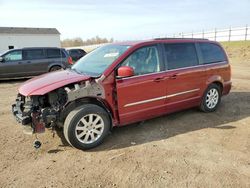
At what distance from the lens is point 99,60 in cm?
516

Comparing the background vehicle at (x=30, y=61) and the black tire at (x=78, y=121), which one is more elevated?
the background vehicle at (x=30, y=61)

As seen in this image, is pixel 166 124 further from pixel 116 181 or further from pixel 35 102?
pixel 35 102

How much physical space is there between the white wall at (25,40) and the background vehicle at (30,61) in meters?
30.2

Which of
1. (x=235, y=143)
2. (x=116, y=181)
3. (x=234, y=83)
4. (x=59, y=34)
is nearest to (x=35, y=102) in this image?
(x=116, y=181)

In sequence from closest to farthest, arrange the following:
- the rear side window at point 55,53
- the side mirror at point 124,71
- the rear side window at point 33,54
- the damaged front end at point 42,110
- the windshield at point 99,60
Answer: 1. the damaged front end at point 42,110
2. the side mirror at point 124,71
3. the windshield at point 99,60
4. the rear side window at point 33,54
5. the rear side window at point 55,53

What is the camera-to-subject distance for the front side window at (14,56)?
40.3 ft

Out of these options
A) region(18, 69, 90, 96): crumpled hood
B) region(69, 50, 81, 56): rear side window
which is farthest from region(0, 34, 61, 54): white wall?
region(18, 69, 90, 96): crumpled hood

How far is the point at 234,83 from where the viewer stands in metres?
10.1

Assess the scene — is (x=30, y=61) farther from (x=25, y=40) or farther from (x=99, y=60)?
(x=25, y=40)

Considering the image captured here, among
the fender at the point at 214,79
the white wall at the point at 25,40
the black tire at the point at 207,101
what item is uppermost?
the white wall at the point at 25,40

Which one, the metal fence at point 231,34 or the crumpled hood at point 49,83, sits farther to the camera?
the metal fence at point 231,34

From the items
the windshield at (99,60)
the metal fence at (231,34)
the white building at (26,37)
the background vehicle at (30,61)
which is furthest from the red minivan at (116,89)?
the white building at (26,37)

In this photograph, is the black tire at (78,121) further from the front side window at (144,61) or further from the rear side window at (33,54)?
the rear side window at (33,54)

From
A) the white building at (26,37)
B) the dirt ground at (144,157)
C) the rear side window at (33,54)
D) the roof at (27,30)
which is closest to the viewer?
the dirt ground at (144,157)
